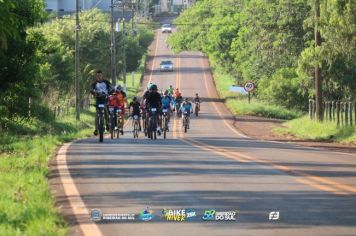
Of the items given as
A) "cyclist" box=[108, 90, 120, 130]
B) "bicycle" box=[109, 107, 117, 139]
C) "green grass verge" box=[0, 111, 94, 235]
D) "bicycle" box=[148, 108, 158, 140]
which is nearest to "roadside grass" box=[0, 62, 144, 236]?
"green grass verge" box=[0, 111, 94, 235]

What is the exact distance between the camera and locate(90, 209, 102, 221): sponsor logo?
33.6 ft

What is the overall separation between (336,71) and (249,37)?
17419 millimetres

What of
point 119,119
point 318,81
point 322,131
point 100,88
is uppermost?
point 100,88

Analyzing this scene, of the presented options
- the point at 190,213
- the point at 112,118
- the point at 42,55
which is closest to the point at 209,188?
the point at 190,213

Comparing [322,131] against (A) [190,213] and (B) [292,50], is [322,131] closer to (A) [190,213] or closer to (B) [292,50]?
(B) [292,50]

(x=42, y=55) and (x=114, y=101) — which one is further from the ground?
(x=42, y=55)

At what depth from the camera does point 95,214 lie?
34.2 feet

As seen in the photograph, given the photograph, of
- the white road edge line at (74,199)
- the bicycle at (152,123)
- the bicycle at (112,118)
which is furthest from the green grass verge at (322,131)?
the white road edge line at (74,199)

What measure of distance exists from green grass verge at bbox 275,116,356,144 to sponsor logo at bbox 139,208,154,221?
22574 millimetres

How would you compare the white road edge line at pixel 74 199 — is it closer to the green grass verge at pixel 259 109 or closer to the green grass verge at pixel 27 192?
the green grass verge at pixel 27 192

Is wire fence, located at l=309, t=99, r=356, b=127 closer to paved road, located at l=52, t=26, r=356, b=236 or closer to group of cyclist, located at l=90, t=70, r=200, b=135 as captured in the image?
group of cyclist, located at l=90, t=70, r=200, b=135

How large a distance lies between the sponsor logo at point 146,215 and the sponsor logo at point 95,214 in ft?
1.71

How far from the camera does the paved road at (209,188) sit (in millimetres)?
9680

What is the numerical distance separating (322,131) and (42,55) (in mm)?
14724
